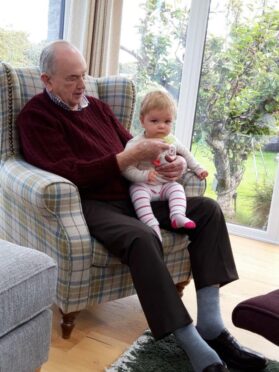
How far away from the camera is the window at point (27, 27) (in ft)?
9.05

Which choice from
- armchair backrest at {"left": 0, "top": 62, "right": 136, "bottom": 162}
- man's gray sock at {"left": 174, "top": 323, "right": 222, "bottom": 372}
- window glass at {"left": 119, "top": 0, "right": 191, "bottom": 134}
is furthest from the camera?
window glass at {"left": 119, "top": 0, "right": 191, "bottom": 134}

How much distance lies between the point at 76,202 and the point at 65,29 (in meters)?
1.90

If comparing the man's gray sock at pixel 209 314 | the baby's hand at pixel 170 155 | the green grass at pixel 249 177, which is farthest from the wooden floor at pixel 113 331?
the green grass at pixel 249 177

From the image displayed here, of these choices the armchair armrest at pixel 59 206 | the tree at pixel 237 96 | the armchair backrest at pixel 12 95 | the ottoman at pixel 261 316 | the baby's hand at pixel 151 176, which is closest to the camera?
the ottoman at pixel 261 316

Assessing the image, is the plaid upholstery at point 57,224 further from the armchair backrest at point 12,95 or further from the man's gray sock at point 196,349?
the man's gray sock at point 196,349

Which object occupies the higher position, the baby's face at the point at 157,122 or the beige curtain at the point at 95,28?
the beige curtain at the point at 95,28

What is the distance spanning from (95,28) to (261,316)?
2419mm

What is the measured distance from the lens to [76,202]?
1.61 meters

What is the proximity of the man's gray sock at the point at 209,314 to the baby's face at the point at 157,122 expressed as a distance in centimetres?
66

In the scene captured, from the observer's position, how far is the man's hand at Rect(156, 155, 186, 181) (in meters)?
1.83

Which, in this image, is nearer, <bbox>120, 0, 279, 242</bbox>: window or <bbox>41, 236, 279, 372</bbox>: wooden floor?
<bbox>41, 236, 279, 372</bbox>: wooden floor

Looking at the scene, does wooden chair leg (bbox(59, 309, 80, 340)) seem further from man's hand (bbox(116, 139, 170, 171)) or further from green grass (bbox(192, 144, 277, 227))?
green grass (bbox(192, 144, 277, 227))

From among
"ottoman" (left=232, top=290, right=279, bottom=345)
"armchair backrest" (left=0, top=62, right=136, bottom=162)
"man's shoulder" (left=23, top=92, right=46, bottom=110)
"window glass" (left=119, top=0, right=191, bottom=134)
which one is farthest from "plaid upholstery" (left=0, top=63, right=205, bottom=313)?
"window glass" (left=119, top=0, right=191, bottom=134)

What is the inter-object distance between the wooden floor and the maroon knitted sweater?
530 millimetres
